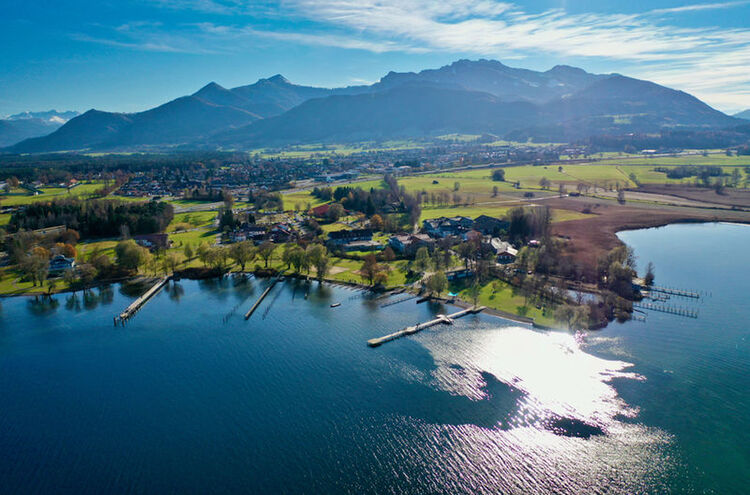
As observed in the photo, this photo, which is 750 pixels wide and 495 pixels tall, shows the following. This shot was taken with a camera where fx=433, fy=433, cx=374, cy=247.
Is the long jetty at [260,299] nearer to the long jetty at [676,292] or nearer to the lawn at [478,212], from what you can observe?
the lawn at [478,212]

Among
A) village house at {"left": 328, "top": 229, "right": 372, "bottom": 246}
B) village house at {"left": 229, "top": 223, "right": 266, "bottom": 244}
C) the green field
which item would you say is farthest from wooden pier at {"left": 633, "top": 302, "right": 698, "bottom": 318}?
the green field

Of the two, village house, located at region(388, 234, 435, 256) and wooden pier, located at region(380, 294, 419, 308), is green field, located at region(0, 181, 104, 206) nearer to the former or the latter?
village house, located at region(388, 234, 435, 256)

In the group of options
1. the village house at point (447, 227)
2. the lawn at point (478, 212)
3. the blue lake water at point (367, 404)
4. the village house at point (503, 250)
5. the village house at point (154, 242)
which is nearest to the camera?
the blue lake water at point (367, 404)

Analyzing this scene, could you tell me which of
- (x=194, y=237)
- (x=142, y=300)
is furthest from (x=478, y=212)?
(x=142, y=300)

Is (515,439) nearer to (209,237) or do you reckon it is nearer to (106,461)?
(106,461)

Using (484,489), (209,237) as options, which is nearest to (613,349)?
(484,489)

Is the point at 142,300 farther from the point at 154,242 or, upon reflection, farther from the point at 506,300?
the point at 506,300

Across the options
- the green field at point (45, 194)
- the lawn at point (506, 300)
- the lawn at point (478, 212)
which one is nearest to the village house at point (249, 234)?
the lawn at point (478, 212)
